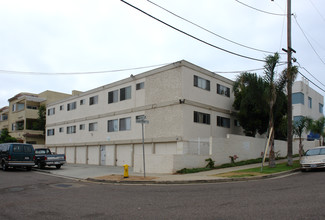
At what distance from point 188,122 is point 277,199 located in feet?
47.6

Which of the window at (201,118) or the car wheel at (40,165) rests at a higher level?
the window at (201,118)

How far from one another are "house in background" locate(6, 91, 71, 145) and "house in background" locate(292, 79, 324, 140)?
35.0 metres

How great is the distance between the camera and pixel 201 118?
2469cm

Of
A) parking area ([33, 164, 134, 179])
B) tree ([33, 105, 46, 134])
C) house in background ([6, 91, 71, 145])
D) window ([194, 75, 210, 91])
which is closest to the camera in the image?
parking area ([33, 164, 134, 179])

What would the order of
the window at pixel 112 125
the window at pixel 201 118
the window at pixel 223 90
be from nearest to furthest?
the window at pixel 201 118
the window at pixel 223 90
the window at pixel 112 125

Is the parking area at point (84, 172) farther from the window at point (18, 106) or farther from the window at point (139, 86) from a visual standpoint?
the window at point (18, 106)

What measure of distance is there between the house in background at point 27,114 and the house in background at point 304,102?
34963 mm

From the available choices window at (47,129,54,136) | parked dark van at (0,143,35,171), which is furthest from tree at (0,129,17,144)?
parked dark van at (0,143,35,171)

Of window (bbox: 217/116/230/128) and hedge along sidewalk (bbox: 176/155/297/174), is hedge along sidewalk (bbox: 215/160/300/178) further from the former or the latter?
window (bbox: 217/116/230/128)

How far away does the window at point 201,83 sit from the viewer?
24719 mm

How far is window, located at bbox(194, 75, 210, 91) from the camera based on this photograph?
24.7 metres

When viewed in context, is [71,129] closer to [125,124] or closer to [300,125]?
[125,124]

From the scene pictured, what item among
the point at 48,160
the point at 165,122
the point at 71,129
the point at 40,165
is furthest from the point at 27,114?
the point at 165,122

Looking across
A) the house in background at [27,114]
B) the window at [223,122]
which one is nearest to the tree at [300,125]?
the window at [223,122]
